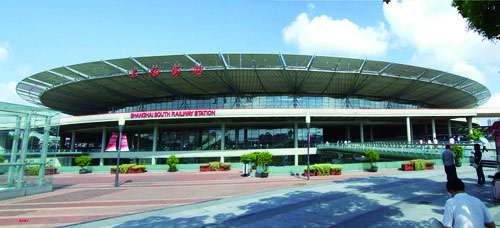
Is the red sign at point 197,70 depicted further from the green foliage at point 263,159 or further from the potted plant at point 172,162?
the green foliage at point 263,159

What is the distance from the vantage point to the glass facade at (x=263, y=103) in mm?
47750

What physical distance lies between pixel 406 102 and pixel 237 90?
3885 centimetres

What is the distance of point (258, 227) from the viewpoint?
5750mm

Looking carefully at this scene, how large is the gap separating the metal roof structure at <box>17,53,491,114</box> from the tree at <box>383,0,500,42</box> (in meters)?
28.0

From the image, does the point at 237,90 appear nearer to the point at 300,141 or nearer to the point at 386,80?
the point at 300,141

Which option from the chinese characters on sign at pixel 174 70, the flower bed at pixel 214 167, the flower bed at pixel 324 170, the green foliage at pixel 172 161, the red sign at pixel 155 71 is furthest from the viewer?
the red sign at pixel 155 71

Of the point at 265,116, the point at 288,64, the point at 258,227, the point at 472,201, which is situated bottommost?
the point at 258,227

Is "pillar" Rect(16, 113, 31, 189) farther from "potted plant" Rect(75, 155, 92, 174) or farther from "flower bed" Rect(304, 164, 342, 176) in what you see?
"flower bed" Rect(304, 164, 342, 176)

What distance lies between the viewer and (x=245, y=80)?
41188 mm

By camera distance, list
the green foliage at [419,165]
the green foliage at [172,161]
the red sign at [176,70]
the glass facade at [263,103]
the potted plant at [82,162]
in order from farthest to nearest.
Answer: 1. the glass facade at [263,103]
2. the red sign at [176,70]
3. the potted plant at [82,162]
4. the green foliage at [172,161]
5. the green foliage at [419,165]

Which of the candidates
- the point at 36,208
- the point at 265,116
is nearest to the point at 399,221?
the point at 36,208

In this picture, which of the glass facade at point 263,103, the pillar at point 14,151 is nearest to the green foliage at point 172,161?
the pillar at point 14,151

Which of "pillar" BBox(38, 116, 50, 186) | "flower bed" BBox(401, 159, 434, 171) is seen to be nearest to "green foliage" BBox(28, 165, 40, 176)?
"pillar" BBox(38, 116, 50, 186)

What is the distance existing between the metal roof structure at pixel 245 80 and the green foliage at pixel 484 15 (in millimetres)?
28006
